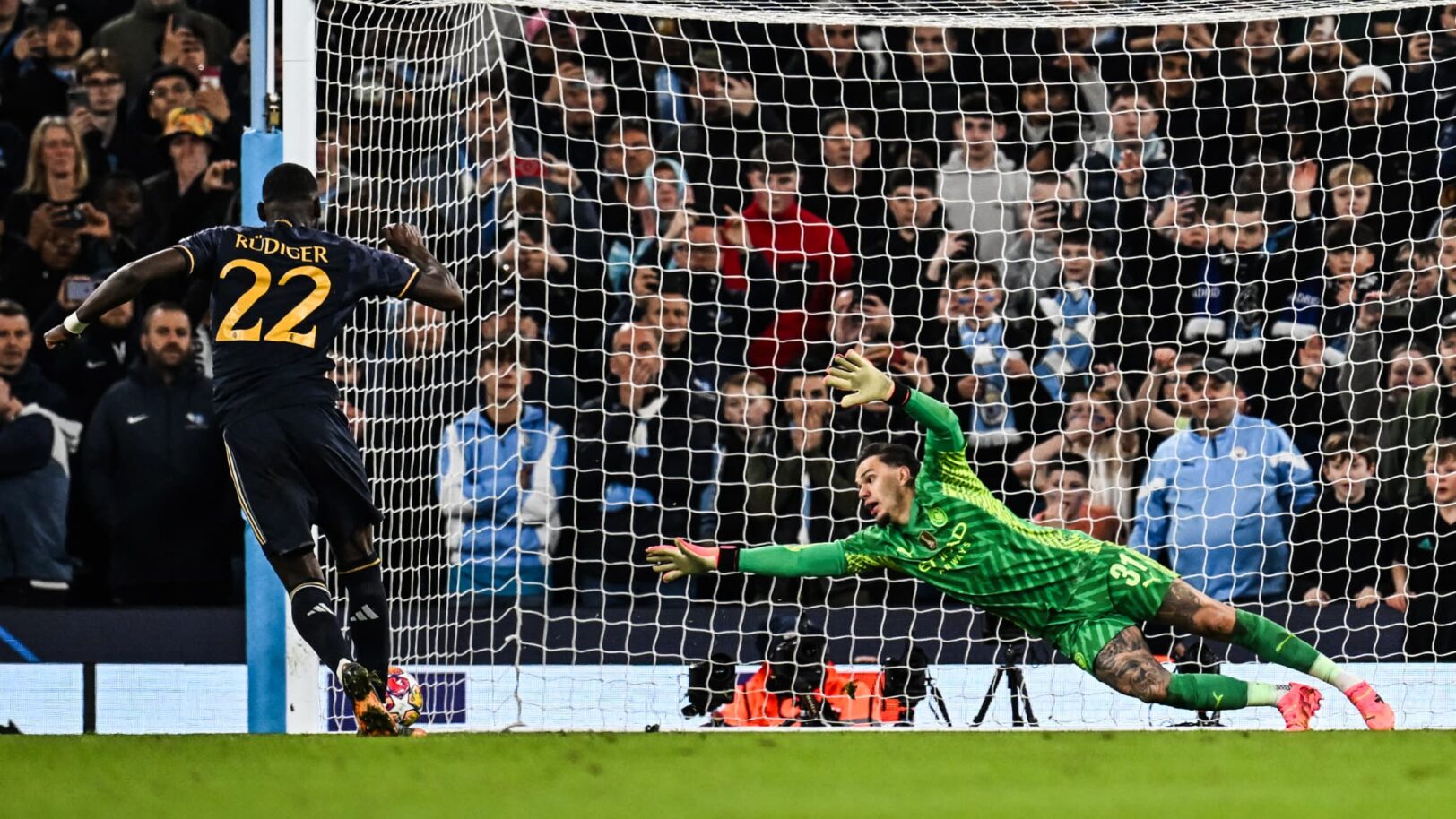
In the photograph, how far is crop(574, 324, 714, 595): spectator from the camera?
7.90 metres

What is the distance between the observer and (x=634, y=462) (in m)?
8.04

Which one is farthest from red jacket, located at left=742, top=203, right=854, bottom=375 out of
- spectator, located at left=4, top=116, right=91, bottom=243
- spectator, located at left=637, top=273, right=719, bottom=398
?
spectator, located at left=4, top=116, right=91, bottom=243

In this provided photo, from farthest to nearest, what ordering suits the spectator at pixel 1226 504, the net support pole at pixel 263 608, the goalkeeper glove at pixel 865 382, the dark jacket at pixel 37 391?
the dark jacket at pixel 37 391 → the spectator at pixel 1226 504 → the net support pole at pixel 263 608 → the goalkeeper glove at pixel 865 382

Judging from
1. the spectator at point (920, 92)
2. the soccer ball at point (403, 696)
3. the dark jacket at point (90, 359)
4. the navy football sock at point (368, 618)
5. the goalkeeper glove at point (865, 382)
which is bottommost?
the soccer ball at point (403, 696)

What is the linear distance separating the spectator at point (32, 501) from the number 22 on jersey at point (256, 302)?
9.53 feet

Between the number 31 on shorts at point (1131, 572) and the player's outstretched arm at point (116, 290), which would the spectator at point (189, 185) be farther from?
the number 31 on shorts at point (1131, 572)

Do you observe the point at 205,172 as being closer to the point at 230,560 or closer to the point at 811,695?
the point at 230,560

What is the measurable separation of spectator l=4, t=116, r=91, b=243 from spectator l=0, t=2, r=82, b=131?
166 millimetres

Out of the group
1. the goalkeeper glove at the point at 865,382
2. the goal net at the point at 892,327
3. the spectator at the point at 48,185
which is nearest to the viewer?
the goalkeeper glove at the point at 865,382

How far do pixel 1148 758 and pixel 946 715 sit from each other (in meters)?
3.11

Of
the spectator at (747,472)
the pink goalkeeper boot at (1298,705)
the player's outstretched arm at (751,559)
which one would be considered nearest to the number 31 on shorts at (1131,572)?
the pink goalkeeper boot at (1298,705)

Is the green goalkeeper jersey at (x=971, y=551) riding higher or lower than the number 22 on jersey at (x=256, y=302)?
lower

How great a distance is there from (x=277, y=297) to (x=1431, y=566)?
15.8ft

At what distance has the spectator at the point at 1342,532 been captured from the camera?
7.77m
